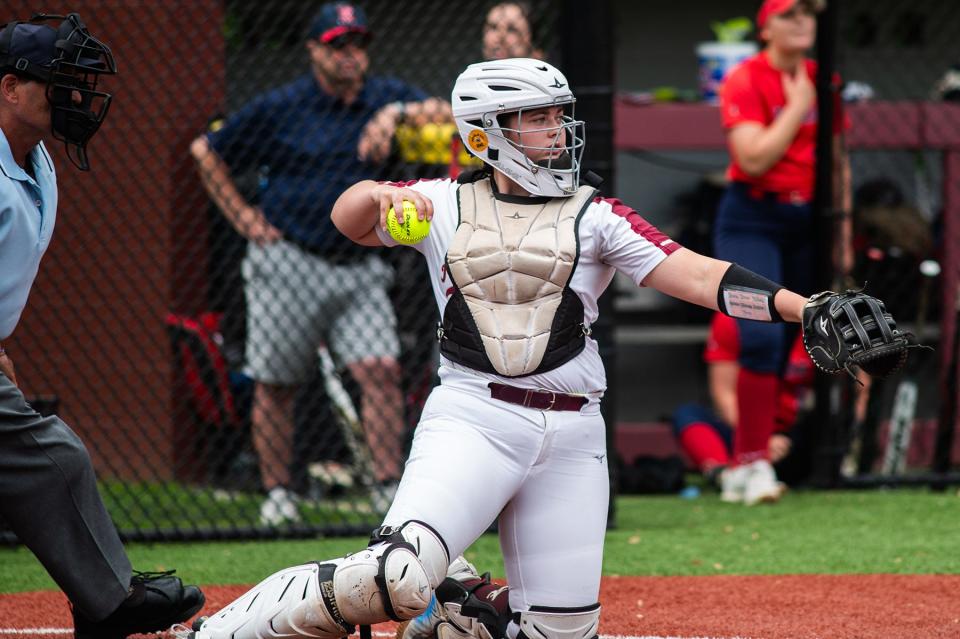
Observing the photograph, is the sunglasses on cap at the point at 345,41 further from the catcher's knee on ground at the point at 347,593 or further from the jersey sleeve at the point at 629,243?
the catcher's knee on ground at the point at 347,593

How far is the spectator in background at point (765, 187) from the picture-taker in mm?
6035

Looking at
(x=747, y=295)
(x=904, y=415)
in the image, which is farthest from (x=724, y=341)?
(x=747, y=295)

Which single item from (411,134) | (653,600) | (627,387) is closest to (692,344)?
(627,387)

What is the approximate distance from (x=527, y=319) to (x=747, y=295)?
56 cm

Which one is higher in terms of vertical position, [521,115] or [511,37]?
[511,37]

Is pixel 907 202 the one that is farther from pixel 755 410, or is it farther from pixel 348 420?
pixel 348 420

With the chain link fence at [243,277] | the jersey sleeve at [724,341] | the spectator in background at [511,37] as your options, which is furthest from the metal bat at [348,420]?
the jersey sleeve at [724,341]

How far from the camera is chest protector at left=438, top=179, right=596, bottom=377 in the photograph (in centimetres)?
341

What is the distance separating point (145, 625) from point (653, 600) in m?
1.65

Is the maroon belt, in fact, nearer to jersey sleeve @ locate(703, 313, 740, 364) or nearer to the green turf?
the green turf

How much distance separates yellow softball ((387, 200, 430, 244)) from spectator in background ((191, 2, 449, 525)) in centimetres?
236

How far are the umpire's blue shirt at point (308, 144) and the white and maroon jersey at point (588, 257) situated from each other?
2206mm

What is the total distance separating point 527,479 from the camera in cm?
343

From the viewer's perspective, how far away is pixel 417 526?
3145 mm
